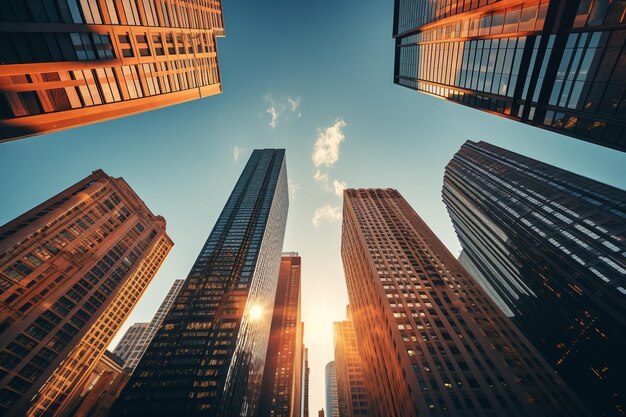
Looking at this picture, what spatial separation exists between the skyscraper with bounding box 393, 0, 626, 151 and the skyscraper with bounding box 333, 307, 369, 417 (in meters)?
92.8

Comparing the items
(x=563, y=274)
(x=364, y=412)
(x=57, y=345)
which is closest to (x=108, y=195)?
(x=57, y=345)

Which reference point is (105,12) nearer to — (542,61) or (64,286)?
(542,61)

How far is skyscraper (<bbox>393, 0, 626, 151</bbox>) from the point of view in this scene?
21625 mm

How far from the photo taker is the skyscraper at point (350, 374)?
301ft

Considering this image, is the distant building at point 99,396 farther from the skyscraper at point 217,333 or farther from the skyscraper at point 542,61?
the skyscraper at point 542,61

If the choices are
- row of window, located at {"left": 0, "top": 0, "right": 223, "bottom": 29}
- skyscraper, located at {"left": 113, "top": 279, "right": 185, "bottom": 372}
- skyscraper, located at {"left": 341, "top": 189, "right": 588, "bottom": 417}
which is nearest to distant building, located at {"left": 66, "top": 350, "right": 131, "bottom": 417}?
skyscraper, located at {"left": 113, "top": 279, "right": 185, "bottom": 372}

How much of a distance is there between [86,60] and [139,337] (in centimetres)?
16503

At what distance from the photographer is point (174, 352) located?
62781 millimetres

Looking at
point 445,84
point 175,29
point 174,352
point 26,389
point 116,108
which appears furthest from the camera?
point 174,352

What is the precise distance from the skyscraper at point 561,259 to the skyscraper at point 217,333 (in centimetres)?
8506

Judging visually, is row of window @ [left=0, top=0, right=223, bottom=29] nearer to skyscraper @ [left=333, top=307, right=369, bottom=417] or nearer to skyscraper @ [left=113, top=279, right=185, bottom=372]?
skyscraper @ [left=333, top=307, right=369, bottom=417]

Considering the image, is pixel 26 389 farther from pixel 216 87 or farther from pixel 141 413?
pixel 216 87

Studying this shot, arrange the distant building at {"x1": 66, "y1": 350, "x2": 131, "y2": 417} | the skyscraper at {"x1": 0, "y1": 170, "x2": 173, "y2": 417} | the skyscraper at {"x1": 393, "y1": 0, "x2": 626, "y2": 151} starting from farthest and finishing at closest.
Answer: the distant building at {"x1": 66, "y1": 350, "x2": 131, "y2": 417}, the skyscraper at {"x1": 0, "y1": 170, "x2": 173, "y2": 417}, the skyscraper at {"x1": 393, "y1": 0, "x2": 626, "y2": 151}

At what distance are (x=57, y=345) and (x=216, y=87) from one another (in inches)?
2957
